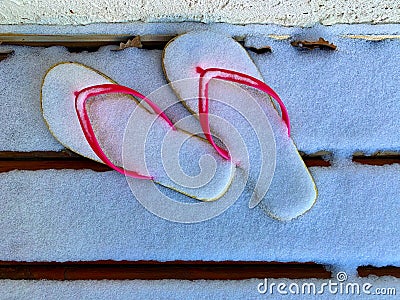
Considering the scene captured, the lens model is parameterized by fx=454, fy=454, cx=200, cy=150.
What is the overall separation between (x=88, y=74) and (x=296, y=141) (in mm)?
293

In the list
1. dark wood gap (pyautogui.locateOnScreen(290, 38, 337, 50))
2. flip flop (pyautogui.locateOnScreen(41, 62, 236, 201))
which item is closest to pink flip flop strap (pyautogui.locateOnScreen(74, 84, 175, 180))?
flip flop (pyautogui.locateOnScreen(41, 62, 236, 201))

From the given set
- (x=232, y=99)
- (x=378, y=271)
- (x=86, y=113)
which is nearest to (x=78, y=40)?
(x=86, y=113)

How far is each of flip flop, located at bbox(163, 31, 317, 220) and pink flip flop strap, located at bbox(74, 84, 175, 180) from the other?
5 cm

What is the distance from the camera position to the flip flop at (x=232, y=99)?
0.59 meters

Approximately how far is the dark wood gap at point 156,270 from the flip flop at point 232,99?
8 centimetres

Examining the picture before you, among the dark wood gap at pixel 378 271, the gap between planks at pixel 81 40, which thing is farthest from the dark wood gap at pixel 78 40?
the dark wood gap at pixel 378 271

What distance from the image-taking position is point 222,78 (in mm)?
598

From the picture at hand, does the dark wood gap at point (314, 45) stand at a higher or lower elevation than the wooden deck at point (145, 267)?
higher

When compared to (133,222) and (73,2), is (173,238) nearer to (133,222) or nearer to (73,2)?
(133,222)

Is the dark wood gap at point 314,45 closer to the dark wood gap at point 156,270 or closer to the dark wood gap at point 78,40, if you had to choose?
the dark wood gap at point 78,40

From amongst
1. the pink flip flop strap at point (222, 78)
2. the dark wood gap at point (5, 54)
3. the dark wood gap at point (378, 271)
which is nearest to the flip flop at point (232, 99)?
the pink flip flop strap at point (222, 78)

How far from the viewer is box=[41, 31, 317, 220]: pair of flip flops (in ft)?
1.96

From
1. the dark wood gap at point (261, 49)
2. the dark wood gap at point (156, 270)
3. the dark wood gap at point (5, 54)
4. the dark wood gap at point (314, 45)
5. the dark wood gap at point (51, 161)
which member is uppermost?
the dark wood gap at point (314, 45)

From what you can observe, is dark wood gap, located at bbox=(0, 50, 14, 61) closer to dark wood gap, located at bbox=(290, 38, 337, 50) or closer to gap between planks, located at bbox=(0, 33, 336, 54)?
gap between planks, located at bbox=(0, 33, 336, 54)
